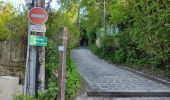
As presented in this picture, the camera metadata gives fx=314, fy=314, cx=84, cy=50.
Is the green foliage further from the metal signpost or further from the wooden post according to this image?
the metal signpost

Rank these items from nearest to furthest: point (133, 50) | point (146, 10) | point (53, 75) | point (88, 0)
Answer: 1. point (53, 75)
2. point (146, 10)
3. point (133, 50)
4. point (88, 0)

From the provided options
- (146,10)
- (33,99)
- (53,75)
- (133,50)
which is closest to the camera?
(33,99)

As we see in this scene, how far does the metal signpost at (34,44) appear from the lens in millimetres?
8000

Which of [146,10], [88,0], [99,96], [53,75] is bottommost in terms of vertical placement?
[99,96]

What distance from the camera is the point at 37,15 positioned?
8008 millimetres

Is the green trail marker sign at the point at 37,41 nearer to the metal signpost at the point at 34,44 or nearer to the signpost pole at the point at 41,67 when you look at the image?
the metal signpost at the point at 34,44

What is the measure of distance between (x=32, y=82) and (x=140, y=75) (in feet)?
23.1

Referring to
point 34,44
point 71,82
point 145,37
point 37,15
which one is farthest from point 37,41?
point 145,37

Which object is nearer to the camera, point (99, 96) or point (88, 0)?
point (99, 96)

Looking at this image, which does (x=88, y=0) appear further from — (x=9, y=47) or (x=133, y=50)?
(x=9, y=47)

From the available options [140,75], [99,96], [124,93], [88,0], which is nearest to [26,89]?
[99,96]

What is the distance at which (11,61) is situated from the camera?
440 inches

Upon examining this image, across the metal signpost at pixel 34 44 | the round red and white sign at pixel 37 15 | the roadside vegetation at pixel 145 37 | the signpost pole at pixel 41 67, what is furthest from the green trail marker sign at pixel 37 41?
the roadside vegetation at pixel 145 37

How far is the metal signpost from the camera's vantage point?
8.00 m
